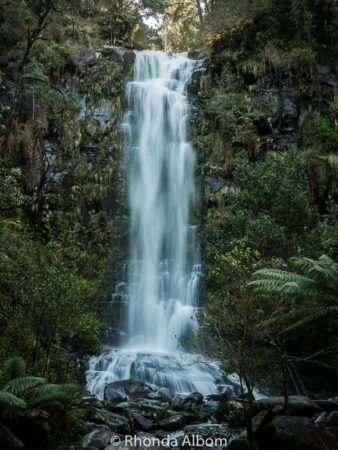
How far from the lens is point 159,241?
19.4 m

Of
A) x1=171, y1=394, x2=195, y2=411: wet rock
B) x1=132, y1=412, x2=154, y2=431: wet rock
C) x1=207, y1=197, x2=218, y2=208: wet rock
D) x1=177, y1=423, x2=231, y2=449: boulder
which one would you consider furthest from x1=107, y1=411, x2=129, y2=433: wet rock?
x1=207, y1=197, x2=218, y2=208: wet rock

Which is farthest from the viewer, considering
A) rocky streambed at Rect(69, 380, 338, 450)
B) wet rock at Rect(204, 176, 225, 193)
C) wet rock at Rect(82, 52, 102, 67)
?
wet rock at Rect(82, 52, 102, 67)

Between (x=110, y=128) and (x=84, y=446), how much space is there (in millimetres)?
17824

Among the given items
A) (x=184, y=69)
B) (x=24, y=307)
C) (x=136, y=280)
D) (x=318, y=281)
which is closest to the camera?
(x=318, y=281)

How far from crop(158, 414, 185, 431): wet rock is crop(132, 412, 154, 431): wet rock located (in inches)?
10.0

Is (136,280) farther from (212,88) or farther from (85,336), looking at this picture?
(212,88)

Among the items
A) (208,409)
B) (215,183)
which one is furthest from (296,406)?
(215,183)

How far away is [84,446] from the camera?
22.2 ft

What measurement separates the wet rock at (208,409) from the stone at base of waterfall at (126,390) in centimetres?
198

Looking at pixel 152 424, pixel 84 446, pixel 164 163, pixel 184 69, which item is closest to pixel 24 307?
pixel 84 446

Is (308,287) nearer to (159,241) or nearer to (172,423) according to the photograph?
(172,423)

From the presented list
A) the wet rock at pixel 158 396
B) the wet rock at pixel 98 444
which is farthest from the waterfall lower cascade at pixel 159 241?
the wet rock at pixel 98 444

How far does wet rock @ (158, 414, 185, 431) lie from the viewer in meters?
8.45

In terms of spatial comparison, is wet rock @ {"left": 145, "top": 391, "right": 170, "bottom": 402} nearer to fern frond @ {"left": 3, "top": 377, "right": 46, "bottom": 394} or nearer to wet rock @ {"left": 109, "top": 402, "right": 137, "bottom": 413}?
wet rock @ {"left": 109, "top": 402, "right": 137, "bottom": 413}
